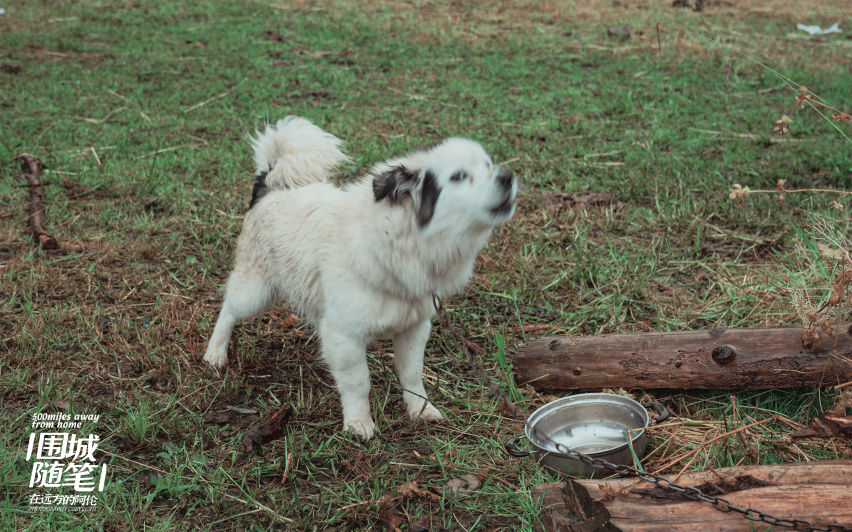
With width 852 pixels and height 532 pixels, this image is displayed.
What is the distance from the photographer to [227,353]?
411 centimetres

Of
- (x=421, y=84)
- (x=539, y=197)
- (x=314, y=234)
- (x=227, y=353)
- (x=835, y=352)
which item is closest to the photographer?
(x=835, y=352)

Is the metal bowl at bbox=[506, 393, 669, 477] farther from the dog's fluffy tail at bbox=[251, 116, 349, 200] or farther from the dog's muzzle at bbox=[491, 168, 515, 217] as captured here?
the dog's fluffy tail at bbox=[251, 116, 349, 200]

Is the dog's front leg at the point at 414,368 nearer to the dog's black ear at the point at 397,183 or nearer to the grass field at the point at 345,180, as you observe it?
the grass field at the point at 345,180

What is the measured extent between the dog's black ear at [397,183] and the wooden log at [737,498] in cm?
136

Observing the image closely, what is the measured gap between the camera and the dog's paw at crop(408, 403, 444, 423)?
3.57 meters

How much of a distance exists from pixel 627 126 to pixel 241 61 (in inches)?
192

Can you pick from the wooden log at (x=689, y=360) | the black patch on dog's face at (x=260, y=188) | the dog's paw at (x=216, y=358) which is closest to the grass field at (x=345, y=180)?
the dog's paw at (x=216, y=358)

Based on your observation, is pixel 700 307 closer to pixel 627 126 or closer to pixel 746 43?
pixel 627 126

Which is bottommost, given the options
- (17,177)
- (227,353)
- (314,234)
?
(227,353)

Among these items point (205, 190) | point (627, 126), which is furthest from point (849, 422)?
point (627, 126)

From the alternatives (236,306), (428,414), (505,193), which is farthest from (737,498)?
(236,306)

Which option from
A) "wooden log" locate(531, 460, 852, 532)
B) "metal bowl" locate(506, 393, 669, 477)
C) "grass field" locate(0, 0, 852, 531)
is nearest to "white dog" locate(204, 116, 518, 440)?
"grass field" locate(0, 0, 852, 531)

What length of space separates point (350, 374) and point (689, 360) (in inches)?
63.6

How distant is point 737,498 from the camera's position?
228 centimetres
